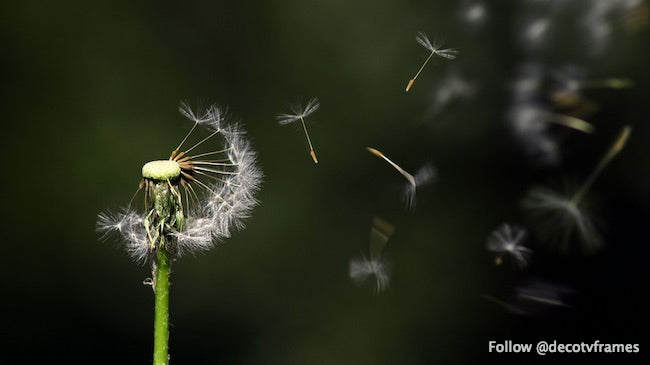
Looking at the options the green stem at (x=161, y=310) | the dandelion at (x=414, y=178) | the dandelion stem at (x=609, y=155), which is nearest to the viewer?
the green stem at (x=161, y=310)

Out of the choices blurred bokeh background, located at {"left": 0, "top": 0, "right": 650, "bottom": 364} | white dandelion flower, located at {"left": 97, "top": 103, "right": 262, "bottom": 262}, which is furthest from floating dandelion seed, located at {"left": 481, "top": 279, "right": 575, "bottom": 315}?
white dandelion flower, located at {"left": 97, "top": 103, "right": 262, "bottom": 262}

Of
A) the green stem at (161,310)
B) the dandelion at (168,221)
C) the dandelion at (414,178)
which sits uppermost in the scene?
the dandelion at (414,178)

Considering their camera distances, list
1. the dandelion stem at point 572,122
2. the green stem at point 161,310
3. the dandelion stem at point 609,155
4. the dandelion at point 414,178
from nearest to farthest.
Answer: the green stem at point 161,310
the dandelion at point 414,178
the dandelion stem at point 572,122
the dandelion stem at point 609,155

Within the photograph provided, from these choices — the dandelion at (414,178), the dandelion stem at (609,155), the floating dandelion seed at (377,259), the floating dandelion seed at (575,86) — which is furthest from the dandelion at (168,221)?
the dandelion stem at (609,155)

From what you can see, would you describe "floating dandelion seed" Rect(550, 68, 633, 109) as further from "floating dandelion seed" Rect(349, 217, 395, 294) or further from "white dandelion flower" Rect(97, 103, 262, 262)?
"white dandelion flower" Rect(97, 103, 262, 262)

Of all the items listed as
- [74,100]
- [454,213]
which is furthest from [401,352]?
[74,100]

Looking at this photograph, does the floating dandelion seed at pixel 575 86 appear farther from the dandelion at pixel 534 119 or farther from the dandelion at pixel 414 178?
the dandelion at pixel 414 178

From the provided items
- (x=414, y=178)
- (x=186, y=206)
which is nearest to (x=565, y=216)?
(x=414, y=178)
